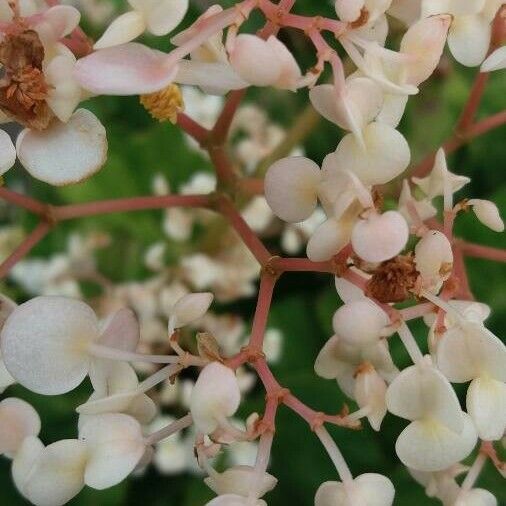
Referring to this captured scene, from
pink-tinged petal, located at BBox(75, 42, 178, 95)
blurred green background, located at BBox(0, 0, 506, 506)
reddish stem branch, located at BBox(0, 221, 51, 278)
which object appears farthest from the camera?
blurred green background, located at BBox(0, 0, 506, 506)

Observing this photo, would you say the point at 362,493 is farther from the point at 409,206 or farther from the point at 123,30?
the point at 123,30

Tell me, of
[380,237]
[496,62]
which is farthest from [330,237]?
[496,62]

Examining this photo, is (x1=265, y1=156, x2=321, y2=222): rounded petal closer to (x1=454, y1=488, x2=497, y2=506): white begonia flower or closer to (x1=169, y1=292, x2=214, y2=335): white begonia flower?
(x1=169, y1=292, x2=214, y2=335): white begonia flower

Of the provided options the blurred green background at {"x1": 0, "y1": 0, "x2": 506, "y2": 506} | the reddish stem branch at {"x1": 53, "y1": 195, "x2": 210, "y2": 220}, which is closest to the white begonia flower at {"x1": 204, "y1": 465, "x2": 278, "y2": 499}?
the reddish stem branch at {"x1": 53, "y1": 195, "x2": 210, "y2": 220}

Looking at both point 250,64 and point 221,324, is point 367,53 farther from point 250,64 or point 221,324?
point 221,324

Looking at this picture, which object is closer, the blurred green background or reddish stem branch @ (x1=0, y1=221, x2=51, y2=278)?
reddish stem branch @ (x1=0, y1=221, x2=51, y2=278)

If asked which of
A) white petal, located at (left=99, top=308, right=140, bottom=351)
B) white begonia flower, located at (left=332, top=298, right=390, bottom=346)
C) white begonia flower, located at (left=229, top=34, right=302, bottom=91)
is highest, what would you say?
white begonia flower, located at (left=229, top=34, right=302, bottom=91)

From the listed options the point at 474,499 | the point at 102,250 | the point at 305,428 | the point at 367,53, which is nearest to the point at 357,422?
the point at 474,499
